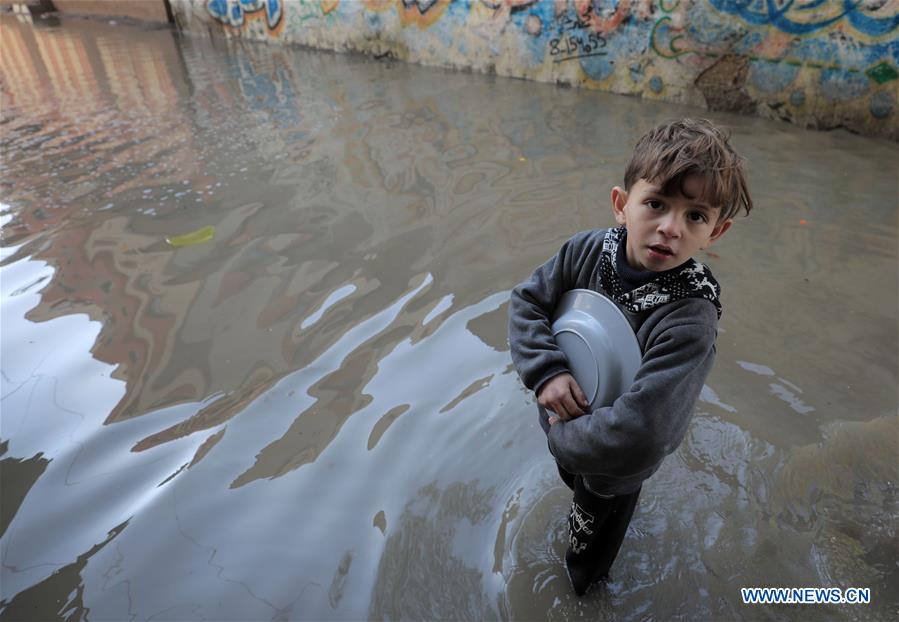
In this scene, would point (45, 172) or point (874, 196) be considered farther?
point (45, 172)

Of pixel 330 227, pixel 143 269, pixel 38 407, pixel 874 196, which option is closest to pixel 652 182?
→ pixel 38 407

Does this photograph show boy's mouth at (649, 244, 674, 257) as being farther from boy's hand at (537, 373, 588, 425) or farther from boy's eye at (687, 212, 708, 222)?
boy's hand at (537, 373, 588, 425)

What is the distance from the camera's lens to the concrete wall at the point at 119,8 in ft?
52.2

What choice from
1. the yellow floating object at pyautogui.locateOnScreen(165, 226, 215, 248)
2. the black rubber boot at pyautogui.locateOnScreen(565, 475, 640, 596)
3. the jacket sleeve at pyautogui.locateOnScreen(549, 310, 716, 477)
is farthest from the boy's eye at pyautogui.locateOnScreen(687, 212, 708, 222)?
the yellow floating object at pyautogui.locateOnScreen(165, 226, 215, 248)

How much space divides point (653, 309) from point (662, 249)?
0.48 ft

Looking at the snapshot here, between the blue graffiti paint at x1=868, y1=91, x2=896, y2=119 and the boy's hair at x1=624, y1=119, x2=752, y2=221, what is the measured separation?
549 cm

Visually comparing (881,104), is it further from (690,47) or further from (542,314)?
(542,314)

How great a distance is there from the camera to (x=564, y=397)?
156cm

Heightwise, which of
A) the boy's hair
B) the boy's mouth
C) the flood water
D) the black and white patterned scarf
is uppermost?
the boy's hair

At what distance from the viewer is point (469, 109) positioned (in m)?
7.17

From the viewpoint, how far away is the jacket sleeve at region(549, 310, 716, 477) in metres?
1.38

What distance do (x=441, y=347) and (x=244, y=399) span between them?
3.20 feet

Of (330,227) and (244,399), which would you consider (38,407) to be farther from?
(330,227)

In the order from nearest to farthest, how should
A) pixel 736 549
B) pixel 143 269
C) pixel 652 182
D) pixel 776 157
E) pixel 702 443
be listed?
1. pixel 652 182
2. pixel 736 549
3. pixel 702 443
4. pixel 143 269
5. pixel 776 157
